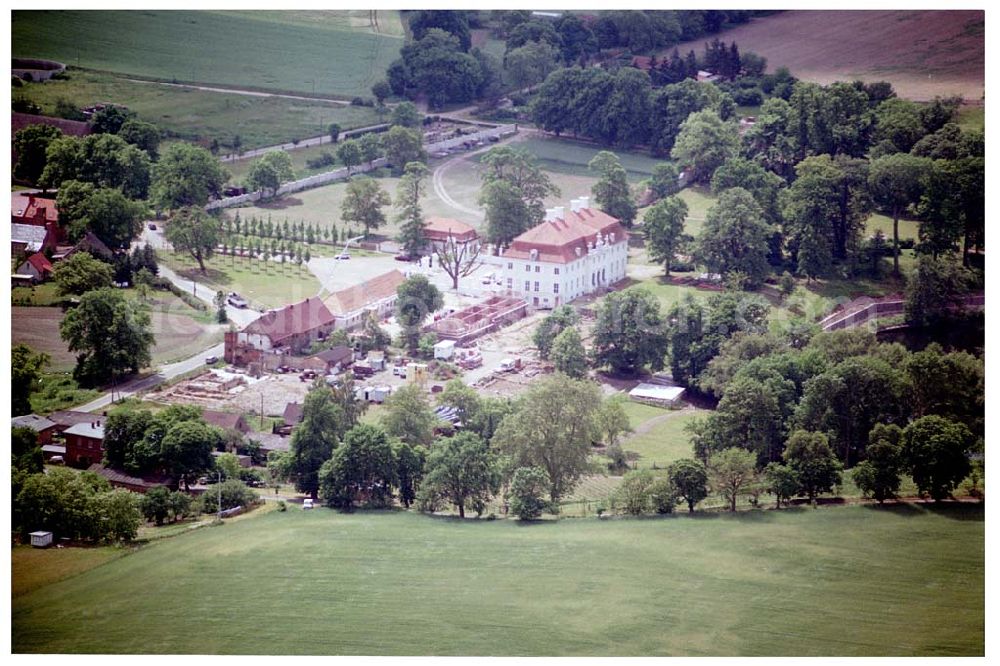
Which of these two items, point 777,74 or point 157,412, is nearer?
point 157,412

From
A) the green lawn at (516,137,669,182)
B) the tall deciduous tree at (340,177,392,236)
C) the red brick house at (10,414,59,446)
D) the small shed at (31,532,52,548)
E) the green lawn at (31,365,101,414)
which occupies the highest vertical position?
the green lawn at (516,137,669,182)

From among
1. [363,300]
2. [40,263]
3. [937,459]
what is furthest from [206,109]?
[937,459]

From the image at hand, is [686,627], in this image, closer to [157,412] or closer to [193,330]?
[157,412]

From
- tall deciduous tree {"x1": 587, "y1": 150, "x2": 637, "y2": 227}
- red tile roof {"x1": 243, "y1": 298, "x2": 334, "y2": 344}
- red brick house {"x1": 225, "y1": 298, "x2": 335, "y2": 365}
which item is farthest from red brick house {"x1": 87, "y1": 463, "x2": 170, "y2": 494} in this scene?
tall deciduous tree {"x1": 587, "y1": 150, "x2": 637, "y2": 227}

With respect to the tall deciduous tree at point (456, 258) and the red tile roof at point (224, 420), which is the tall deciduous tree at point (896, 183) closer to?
the tall deciduous tree at point (456, 258)

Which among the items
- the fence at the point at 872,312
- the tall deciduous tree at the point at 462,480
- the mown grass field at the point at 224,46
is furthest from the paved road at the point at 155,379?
the fence at the point at 872,312

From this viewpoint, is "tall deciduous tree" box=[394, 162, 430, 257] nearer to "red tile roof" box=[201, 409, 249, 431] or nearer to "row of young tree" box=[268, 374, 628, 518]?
"row of young tree" box=[268, 374, 628, 518]
